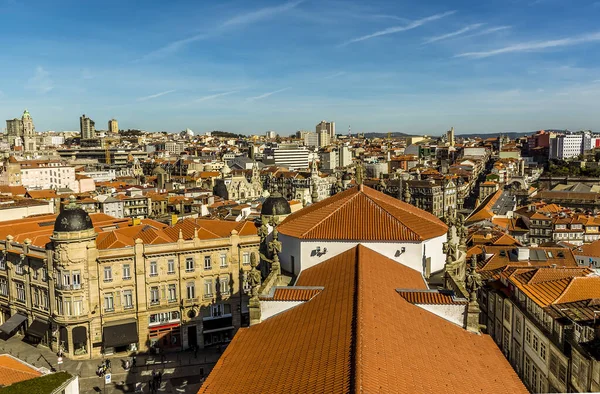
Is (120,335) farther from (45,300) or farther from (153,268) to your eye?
(45,300)

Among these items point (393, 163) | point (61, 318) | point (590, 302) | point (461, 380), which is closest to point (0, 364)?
point (61, 318)

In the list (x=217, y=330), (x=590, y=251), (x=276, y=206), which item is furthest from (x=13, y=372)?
(x=590, y=251)

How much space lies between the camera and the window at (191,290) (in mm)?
40228

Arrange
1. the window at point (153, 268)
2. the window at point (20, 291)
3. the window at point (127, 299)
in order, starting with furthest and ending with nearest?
the window at point (20, 291)
the window at point (153, 268)
the window at point (127, 299)

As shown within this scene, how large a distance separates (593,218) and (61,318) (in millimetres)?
66069

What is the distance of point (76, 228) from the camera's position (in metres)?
36.4

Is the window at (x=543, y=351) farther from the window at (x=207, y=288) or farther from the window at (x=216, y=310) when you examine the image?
the window at (x=207, y=288)

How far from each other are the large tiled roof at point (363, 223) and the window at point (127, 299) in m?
16.6

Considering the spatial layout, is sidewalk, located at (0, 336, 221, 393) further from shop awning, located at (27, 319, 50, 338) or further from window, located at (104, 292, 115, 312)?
window, located at (104, 292, 115, 312)

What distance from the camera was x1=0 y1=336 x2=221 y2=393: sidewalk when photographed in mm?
33281

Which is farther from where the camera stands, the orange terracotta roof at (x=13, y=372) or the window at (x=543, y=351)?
the window at (x=543, y=351)

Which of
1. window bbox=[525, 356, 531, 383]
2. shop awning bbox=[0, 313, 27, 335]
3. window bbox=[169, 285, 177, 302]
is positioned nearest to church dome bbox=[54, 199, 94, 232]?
window bbox=[169, 285, 177, 302]

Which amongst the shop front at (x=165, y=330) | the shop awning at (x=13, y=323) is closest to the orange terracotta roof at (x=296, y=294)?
the shop front at (x=165, y=330)

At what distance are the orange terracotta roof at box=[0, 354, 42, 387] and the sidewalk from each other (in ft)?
31.7
